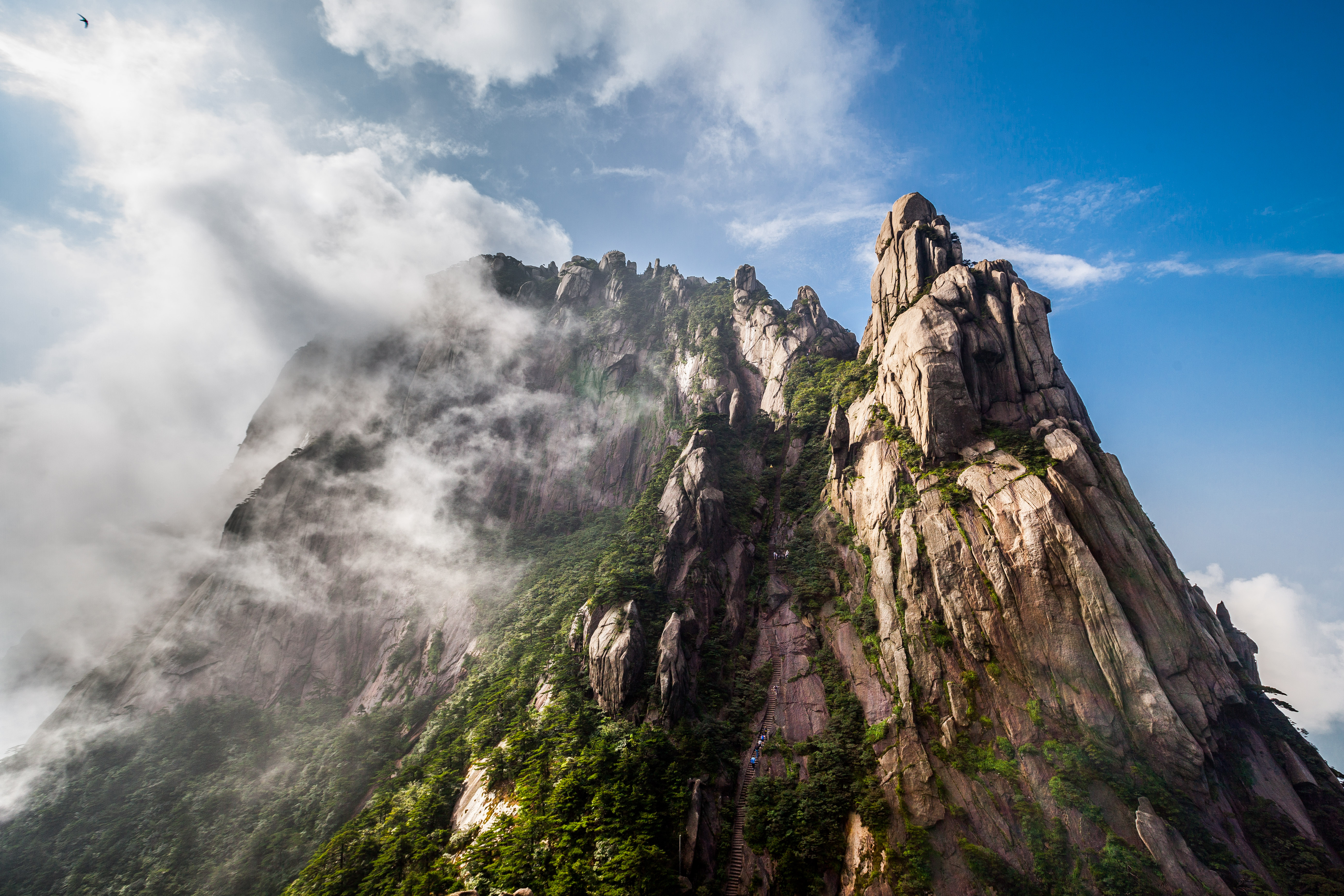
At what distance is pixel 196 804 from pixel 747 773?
41388mm

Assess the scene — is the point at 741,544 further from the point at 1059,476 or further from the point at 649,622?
the point at 1059,476

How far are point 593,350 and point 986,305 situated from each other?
56595 mm

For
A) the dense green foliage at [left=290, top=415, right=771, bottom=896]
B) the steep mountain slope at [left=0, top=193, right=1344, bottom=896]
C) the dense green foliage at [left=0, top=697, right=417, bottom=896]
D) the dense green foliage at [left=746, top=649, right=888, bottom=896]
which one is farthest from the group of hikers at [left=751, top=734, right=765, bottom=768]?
the dense green foliage at [left=0, top=697, right=417, bottom=896]

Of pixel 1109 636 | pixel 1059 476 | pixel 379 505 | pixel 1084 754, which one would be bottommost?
pixel 1084 754

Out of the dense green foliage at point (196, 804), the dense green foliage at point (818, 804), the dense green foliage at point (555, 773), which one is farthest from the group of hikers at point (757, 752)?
the dense green foliage at point (196, 804)

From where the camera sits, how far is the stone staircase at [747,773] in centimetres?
2561

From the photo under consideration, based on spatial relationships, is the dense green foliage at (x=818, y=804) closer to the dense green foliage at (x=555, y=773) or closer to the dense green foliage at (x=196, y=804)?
the dense green foliage at (x=555, y=773)

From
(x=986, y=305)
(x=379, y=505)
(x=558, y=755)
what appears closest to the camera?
(x=558, y=755)

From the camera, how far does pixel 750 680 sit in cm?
3556

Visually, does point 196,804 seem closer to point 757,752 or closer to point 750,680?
point 757,752

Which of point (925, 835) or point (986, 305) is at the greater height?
point (986, 305)

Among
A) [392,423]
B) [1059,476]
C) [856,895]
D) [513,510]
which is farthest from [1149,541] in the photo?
[392,423]

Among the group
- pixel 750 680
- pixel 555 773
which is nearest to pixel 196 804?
pixel 555 773

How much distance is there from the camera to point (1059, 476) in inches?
1192
